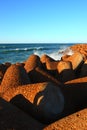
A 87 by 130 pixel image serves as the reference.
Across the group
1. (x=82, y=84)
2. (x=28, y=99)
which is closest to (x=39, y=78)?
(x=82, y=84)

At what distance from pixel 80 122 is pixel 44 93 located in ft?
2.57

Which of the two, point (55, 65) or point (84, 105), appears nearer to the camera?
point (84, 105)

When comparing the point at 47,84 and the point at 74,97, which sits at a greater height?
the point at 47,84

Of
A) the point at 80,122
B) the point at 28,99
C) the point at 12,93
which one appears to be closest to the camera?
the point at 80,122

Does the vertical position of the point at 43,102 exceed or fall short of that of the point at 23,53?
it exceeds it

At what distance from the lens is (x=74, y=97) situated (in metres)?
4.26

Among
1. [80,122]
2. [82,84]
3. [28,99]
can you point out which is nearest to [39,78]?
[82,84]

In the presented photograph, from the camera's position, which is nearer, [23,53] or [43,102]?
[43,102]

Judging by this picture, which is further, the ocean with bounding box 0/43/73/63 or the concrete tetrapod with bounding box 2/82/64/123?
the ocean with bounding box 0/43/73/63

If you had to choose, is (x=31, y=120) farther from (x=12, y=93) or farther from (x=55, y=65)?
(x=55, y=65)

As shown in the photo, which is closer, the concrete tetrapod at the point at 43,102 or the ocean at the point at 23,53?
the concrete tetrapod at the point at 43,102

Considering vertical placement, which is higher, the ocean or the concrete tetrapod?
the concrete tetrapod

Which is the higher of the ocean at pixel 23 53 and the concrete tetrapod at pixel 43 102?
the concrete tetrapod at pixel 43 102

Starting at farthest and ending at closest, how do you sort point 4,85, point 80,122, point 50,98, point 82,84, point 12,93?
point 4,85, point 82,84, point 12,93, point 50,98, point 80,122
